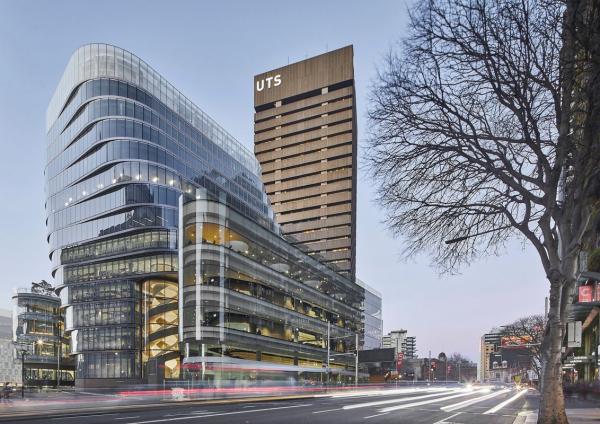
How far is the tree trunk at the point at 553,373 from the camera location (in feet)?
39.6

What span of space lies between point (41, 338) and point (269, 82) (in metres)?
109

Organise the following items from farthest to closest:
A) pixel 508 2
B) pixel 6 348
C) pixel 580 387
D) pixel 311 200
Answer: pixel 311 200
pixel 6 348
pixel 580 387
pixel 508 2

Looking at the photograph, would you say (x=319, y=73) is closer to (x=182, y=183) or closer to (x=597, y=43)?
(x=182, y=183)

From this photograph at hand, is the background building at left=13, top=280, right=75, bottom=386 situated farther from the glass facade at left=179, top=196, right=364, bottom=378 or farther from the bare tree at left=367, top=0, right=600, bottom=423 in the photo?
the bare tree at left=367, top=0, right=600, bottom=423

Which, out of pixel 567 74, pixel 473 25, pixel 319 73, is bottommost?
pixel 567 74

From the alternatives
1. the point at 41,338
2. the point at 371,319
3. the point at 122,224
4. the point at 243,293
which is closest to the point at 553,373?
the point at 243,293

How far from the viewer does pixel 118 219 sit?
73.5m

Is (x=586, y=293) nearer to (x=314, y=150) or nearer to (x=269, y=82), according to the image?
(x=314, y=150)

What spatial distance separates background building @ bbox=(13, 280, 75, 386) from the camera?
104 meters

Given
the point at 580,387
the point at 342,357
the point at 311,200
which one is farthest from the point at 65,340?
the point at 580,387

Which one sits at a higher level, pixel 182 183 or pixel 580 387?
pixel 182 183

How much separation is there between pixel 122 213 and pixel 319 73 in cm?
10890

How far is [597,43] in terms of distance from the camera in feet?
28.6

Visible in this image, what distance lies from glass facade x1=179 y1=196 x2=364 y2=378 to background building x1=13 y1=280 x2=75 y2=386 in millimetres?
53564
